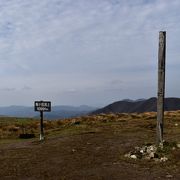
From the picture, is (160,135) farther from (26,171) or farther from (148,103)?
(148,103)

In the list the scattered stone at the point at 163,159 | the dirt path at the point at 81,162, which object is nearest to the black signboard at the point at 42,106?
the dirt path at the point at 81,162

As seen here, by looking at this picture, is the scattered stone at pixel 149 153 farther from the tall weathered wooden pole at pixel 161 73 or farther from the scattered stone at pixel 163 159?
the tall weathered wooden pole at pixel 161 73

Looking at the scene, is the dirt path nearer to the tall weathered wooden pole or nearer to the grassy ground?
the grassy ground

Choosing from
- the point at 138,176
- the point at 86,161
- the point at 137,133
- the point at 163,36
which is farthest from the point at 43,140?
the point at 138,176

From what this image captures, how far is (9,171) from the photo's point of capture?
1914 centimetres

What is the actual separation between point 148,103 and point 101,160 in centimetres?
15889

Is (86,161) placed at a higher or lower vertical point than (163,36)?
lower

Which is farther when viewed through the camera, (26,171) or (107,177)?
(26,171)

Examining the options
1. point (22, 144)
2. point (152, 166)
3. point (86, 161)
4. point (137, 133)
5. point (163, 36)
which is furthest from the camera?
point (137, 133)

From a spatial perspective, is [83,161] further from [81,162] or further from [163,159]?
[163,159]

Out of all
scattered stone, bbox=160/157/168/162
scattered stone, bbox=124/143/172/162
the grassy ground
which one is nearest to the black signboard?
the grassy ground

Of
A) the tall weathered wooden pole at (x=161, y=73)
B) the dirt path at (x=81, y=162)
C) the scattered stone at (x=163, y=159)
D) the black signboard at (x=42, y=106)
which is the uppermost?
the tall weathered wooden pole at (x=161, y=73)

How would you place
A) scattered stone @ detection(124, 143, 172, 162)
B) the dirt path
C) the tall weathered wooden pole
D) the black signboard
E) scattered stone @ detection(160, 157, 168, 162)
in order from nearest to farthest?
the dirt path
scattered stone @ detection(160, 157, 168, 162)
scattered stone @ detection(124, 143, 172, 162)
the tall weathered wooden pole
the black signboard

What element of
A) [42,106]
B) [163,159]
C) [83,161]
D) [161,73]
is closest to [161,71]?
[161,73]
